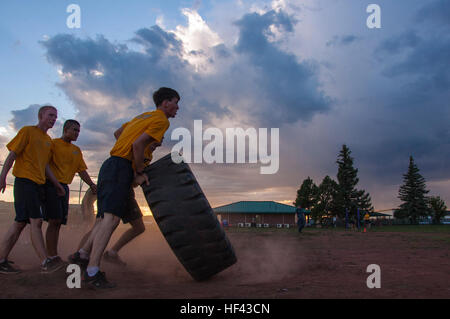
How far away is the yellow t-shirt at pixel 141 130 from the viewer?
3369 millimetres

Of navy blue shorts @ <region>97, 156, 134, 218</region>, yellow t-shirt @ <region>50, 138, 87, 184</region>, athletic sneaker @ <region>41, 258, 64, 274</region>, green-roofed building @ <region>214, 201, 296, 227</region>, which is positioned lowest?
green-roofed building @ <region>214, 201, 296, 227</region>

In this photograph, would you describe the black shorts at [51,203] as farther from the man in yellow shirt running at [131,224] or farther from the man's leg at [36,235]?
the man in yellow shirt running at [131,224]

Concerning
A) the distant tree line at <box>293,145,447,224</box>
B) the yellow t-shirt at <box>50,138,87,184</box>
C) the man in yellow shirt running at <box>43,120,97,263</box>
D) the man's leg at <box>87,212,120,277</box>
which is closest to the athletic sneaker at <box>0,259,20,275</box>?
the man in yellow shirt running at <box>43,120,97,263</box>

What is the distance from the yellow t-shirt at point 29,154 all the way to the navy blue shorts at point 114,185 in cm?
111

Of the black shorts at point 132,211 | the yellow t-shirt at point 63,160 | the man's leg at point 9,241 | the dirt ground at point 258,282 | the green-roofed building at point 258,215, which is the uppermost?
the yellow t-shirt at point 63,160

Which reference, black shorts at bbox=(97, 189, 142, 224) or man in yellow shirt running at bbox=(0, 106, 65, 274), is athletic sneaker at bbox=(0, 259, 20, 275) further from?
black shorts at bbox=(97, 189, 142, 224)

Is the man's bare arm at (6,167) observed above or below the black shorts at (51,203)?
above

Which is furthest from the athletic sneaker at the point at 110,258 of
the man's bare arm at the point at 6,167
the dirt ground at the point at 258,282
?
the man's bare arm at the point at 6,167

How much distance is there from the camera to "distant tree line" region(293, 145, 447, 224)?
50812 mm

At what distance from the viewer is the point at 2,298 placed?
276cm

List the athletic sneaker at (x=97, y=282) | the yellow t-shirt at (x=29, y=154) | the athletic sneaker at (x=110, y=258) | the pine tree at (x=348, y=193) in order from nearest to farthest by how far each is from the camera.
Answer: the athletic sneaker at (x=97, y=282) → the yellow t-shirt at (x=29, y=154) → the athletic sneaker at (x=110, y=258) → the pine tree at (x=348, y=193)

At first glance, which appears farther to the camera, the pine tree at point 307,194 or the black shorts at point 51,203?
the pine tree at point 307,194

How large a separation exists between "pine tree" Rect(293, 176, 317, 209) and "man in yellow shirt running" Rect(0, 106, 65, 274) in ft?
173
